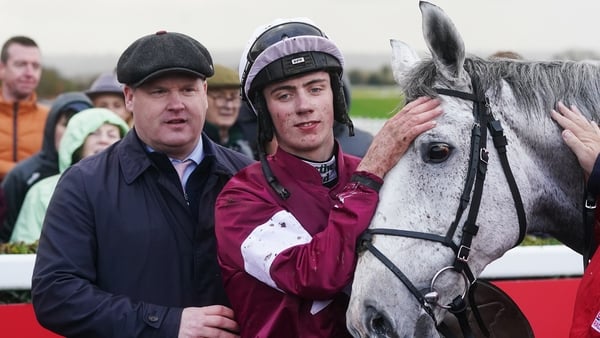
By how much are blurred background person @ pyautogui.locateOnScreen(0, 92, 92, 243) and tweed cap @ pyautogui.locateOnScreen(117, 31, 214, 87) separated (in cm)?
304

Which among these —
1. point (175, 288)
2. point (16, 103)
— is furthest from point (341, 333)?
point (16, 103)

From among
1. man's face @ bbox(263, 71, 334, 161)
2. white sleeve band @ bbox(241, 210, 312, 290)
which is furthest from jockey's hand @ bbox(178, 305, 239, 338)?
man's face @ bbox(263, 71, 334, 161)

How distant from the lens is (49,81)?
835 centimetres

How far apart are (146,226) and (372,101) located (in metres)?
5.95

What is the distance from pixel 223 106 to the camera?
629 centimetres

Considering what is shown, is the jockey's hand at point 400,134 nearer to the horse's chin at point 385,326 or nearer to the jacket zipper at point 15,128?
the horse's chin at point 385,326

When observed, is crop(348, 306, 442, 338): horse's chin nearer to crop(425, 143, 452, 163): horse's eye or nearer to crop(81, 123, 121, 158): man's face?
crop(425, 143, 452, 163): horse's eye

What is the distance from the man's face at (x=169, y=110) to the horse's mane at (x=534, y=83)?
79 centimetres

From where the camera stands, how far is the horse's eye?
2.66 m

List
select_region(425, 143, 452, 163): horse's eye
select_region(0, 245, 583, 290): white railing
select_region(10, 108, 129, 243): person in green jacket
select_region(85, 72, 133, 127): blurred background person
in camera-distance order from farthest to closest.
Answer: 1. select_region(85, 72, 133, 127): blurred background person
2. select_region(10, 108, 129, 243): person in green jacket
3. select_region(0, 245, 583, 290): white railing
4. select_region(425, 143, 452, 163): horse's eye

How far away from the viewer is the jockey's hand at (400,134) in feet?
8.75

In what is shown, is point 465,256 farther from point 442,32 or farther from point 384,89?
point 384,89

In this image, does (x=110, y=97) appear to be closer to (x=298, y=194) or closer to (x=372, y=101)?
(x=372, y=101)

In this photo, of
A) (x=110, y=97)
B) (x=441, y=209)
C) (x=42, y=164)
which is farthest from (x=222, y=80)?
(x=441, y=209)
